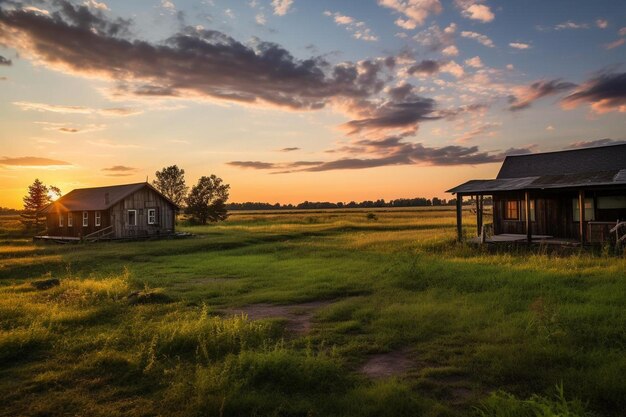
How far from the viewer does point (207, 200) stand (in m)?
61.9

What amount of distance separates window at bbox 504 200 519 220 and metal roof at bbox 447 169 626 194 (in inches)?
63.2

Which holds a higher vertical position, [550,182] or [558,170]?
[558,170]

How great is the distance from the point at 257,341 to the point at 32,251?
2668 cm

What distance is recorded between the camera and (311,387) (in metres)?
6.30

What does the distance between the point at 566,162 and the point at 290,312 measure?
2305 centimetres

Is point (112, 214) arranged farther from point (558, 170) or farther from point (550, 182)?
point (558, 170)

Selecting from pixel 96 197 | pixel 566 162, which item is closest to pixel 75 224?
pixel 96 197

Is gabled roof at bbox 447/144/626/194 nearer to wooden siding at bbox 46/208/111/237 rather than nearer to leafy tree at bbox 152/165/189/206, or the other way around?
wooden siding at bbox 46/208/111/237

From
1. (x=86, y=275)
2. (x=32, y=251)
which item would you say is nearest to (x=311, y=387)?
(x=86, y=275)

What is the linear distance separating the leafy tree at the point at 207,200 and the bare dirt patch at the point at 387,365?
56461 mm

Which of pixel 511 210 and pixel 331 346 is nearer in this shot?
pixel 331 346

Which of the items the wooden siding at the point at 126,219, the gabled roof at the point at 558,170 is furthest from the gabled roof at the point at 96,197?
the gabled roof at the point at 558,170

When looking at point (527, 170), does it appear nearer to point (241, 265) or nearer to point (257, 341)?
point (241, 265)

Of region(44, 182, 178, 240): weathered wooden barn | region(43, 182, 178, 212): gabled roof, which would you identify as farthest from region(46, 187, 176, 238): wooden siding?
region(43, 182, 178, 212): gabled roof
